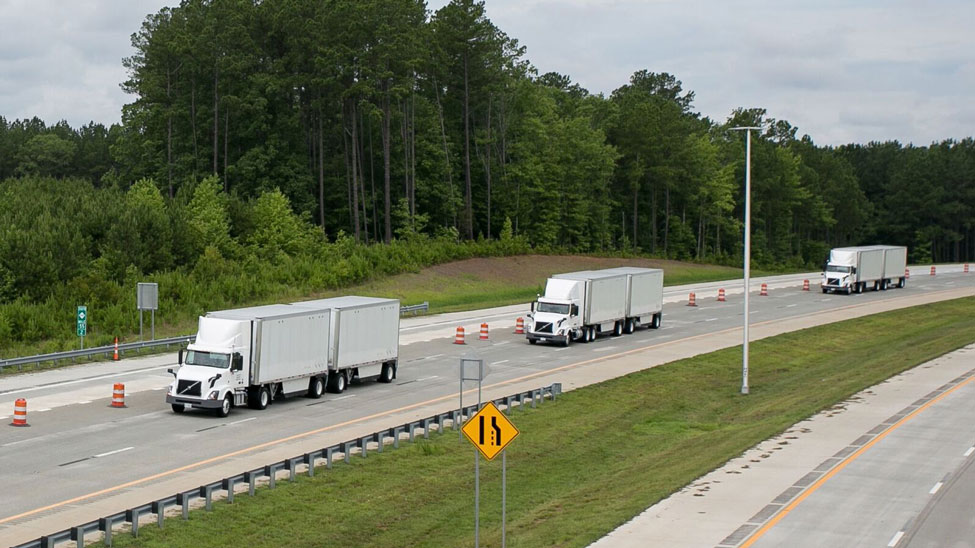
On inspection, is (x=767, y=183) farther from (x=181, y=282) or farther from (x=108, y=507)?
(x=108, y=507)

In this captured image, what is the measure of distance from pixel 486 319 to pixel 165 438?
33.7 metres

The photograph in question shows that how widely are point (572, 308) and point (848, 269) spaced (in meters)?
35.5

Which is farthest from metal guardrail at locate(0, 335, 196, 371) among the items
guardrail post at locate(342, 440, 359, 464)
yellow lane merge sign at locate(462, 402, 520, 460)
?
yellow lane merge sign at locate(462, 402, 520, 460)

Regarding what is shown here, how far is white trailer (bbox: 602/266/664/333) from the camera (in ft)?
187

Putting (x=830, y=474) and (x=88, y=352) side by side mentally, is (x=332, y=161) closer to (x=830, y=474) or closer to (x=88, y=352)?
(x=88, y=352)

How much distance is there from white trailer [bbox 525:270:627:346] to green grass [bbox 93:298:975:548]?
675 centimetres

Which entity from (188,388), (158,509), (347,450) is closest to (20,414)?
(188,388)

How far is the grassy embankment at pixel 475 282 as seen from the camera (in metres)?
65.8

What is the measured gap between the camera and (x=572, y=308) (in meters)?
52.2

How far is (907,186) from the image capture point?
166 meters

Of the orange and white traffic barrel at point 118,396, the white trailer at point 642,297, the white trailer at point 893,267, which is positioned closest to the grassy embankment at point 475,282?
the white trailer at point 642,297

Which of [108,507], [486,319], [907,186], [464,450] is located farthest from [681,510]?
[907,186]

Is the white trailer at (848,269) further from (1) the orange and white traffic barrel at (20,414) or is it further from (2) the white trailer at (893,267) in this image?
(1) the orange and white traffic barrel at (20,414)

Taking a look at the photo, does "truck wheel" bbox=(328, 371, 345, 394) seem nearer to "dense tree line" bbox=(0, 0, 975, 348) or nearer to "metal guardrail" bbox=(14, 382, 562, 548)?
"metal guardrail" bbox=(14, 382, 562, 548)
